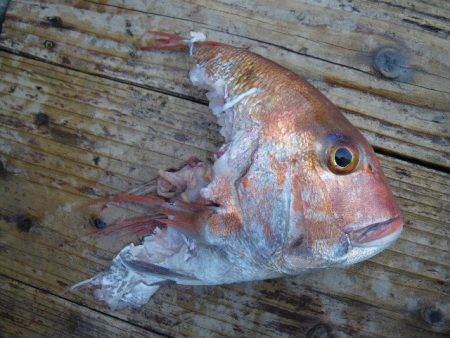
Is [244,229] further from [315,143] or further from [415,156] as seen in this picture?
Answer: [415,156]

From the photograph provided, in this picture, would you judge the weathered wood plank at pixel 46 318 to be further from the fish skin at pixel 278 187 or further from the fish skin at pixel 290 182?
the fish skin at pixel 290 182

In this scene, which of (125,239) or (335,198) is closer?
(335,198)

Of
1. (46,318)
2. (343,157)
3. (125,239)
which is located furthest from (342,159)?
(46,318)

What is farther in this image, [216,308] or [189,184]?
[216,308]

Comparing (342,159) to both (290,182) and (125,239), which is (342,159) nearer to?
(290,182)

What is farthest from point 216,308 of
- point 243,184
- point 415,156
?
point 415,156

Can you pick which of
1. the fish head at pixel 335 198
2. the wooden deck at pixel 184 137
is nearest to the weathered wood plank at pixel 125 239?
the wooden deck at pixel 184 137
